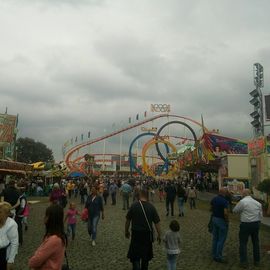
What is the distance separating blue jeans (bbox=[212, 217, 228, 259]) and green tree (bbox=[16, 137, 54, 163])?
3445 inches

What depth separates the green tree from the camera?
9400 cm

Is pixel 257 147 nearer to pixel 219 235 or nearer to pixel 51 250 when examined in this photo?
pixel 219 235

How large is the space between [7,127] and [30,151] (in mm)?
62468

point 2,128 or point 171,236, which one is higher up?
point 2,128

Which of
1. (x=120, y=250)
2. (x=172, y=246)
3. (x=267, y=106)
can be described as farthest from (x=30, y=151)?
(x=172, y=246)

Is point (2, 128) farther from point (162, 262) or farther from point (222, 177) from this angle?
point (162, 262)

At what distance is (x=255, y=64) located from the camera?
48406 mm

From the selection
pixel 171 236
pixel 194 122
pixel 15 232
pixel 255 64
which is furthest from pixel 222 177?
pixel 194 122

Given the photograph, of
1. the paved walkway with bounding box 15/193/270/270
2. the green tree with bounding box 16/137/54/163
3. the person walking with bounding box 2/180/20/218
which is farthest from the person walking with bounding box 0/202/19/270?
the green tree with bounding box 16/137/54/163

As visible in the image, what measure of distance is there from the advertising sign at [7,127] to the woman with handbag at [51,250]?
31647 mm

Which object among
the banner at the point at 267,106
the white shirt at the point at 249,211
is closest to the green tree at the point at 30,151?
the banner at the point at 267,106

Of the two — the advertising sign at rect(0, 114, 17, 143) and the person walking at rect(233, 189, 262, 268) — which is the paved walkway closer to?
the person walking at rect(233, 189, 262, 268)

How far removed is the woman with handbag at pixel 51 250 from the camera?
3904 millimetres

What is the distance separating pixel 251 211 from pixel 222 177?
2368 centimetres
